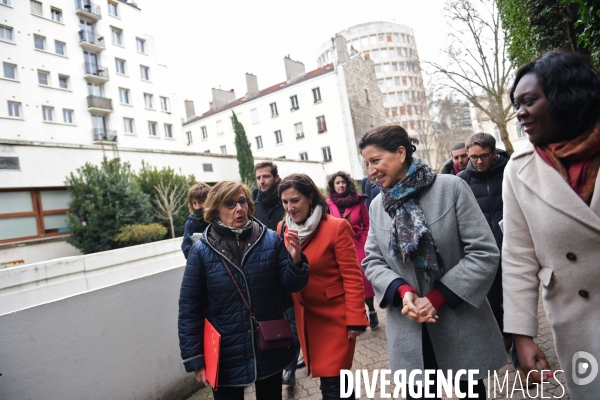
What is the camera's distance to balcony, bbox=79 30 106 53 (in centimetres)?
3131

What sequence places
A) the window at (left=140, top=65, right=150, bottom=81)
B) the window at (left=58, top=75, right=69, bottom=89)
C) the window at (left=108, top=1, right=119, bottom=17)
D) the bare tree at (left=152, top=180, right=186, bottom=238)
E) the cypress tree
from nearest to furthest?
1. the bare tree at (left=152, top=180, right=186, bottom=238)
2. the cypress tree
3. the window at (left=58, top=75, right=69, bottom=89)
4. the window at (left=108, top=1, right=119, bottom=17)
5. the window at (left=140, top=65, right=150, bottom=81)

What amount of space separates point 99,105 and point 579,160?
115 ft

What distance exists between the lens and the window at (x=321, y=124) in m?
35.4

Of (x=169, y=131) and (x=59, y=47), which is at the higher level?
(x=59, y=47)

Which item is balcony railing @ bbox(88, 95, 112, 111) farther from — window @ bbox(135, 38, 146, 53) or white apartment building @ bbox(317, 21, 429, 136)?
white apartment building @ bbox(317, 21, 429, 136)

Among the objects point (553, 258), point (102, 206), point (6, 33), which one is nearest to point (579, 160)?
point (553, 258)

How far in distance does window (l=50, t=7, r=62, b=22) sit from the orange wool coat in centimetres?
3653

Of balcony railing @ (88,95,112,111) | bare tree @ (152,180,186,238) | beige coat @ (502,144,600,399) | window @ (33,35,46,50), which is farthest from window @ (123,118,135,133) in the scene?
beige coat @ (502,144,600,399)

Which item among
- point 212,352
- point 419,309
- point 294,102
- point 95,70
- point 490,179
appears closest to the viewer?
point 419,309

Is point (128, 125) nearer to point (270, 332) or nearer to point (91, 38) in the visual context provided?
point (91, 38)

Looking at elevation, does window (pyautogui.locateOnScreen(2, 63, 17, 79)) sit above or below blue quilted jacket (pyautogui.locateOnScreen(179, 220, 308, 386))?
above

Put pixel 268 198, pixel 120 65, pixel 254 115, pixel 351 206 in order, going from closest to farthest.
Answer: pixel 268 198 → pixel 351 206 → pixel 120 65 → pixel 254 115

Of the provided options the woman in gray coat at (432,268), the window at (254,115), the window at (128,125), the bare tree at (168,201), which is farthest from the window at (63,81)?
the woman in gray coat at (432,268)

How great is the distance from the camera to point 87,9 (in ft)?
106
